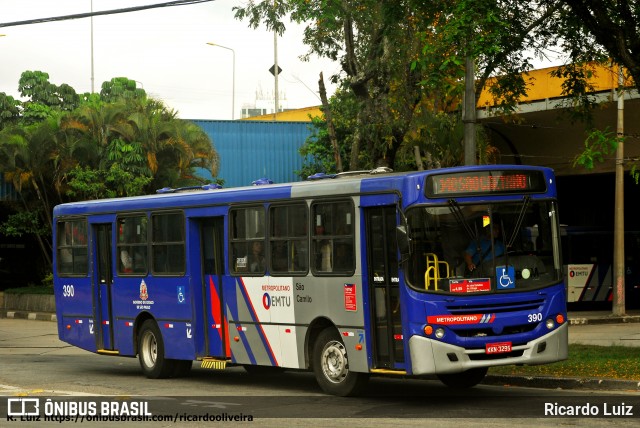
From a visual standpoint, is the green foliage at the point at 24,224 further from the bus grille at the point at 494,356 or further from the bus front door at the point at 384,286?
the bus grille at the point at 494,356

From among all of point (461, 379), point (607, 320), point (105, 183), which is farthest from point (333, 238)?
point (105, 183)

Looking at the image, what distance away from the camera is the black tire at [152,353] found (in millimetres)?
18359

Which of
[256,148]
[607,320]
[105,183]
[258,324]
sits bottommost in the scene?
[607,320]

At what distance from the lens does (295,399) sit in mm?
14680

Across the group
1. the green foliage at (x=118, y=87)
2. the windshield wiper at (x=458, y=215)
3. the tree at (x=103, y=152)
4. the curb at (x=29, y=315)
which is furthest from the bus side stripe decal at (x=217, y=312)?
the green foliage at (x=118, y=87)

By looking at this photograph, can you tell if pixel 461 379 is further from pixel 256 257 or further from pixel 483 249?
pixel 256 257

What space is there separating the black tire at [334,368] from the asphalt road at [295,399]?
183 millimetres

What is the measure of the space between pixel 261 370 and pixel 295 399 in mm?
3341

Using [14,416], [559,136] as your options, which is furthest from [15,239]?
[14,416]

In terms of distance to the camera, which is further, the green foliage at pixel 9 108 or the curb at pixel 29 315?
the green foliage at pixel 9 108

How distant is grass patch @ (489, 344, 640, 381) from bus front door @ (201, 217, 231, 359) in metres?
3.87

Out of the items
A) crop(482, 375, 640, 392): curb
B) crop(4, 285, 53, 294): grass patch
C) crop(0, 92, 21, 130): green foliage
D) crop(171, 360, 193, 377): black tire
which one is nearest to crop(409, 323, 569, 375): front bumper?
crop(482, 375, 640, 392): curb

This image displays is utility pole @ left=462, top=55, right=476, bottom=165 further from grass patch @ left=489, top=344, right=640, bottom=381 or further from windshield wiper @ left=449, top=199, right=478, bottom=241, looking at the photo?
windshield wiper @ left=449, top=199, right=478, bottom=241

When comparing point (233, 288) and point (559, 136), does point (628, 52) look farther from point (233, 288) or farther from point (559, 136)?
point (559, 136)
